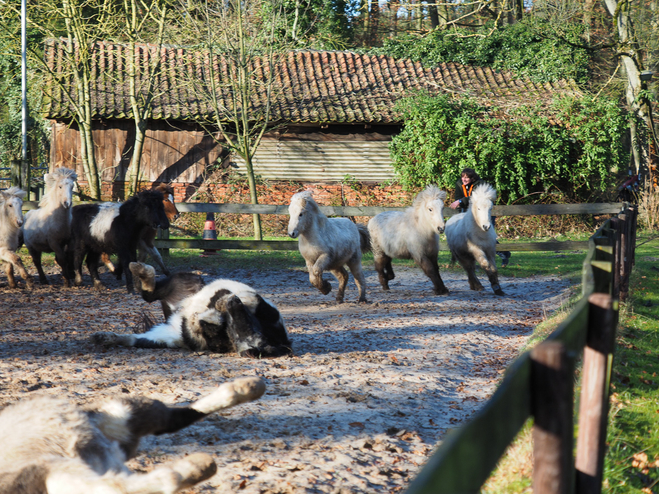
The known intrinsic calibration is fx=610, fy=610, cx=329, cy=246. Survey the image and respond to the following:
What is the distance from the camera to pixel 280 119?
72.4 feet

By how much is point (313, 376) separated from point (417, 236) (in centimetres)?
540

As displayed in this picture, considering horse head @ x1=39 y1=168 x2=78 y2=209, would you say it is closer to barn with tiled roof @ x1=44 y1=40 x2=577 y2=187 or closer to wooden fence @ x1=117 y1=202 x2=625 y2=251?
wooden fence @ x1=117 y1=202 x2=625 y2=251

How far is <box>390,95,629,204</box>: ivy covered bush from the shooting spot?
766 inches

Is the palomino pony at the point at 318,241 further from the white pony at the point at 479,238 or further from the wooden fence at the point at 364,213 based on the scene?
the wooden fence at the point at 364,213

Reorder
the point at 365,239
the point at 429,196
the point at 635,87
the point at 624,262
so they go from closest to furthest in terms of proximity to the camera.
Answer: the point at 624,262
the point at 429,196
the point at 365,239
the point at 635,87

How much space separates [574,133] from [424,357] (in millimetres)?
16156

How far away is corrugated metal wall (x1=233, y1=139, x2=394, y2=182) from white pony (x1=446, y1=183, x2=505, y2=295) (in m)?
11.9

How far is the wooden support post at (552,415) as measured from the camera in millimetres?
1648

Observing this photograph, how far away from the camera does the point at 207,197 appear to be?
21734 millimetres

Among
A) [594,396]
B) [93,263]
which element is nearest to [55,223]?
[93,263]

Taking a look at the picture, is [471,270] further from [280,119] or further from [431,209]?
[280,119]

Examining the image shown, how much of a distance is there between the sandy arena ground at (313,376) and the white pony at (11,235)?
51 centimetres

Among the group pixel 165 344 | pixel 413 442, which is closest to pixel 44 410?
pixel 413 442

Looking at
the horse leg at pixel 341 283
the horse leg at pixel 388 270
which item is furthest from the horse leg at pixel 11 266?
the horse leg at pixel 388 270
